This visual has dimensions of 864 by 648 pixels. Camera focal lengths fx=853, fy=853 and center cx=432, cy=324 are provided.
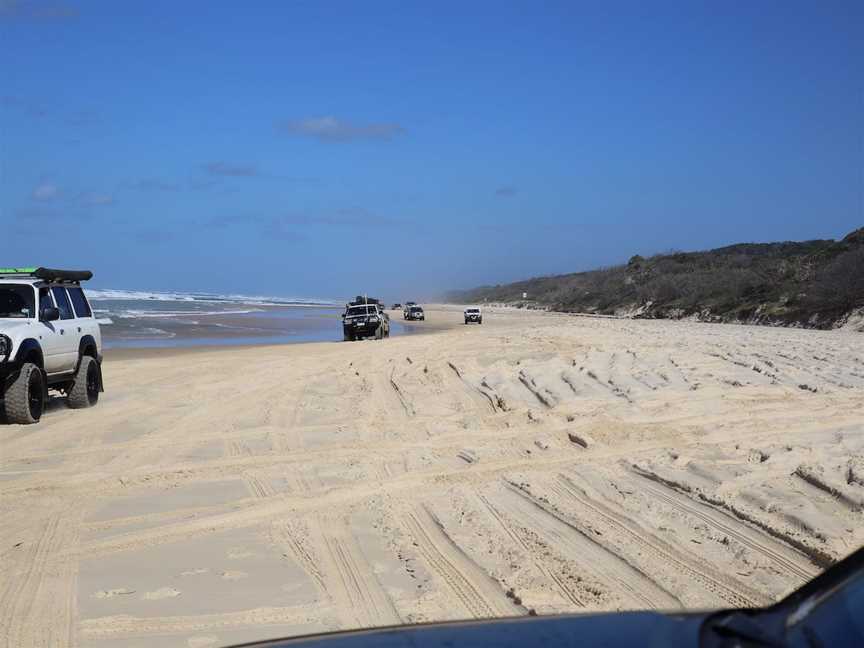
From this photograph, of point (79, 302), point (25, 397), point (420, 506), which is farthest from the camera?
point (79, 302)

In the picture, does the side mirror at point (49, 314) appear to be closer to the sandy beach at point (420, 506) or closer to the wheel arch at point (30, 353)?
the wheel arch at point (30, 353)

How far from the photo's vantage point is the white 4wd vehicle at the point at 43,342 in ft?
38.0

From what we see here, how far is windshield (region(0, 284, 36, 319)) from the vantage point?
12.5 m

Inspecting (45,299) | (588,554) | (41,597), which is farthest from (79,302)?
(588,554)

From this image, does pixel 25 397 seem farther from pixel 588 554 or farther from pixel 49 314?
pixel 588 554

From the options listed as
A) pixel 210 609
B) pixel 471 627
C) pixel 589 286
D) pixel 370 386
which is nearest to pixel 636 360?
pixel 370 386

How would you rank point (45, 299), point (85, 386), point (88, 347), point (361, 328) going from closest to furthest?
point (45, 299)
point (85, 386)
point (88, 347)
point (361, 328)

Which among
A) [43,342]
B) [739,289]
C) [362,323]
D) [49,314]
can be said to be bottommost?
[362,323]

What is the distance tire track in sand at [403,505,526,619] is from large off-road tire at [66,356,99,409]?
28.1 feet

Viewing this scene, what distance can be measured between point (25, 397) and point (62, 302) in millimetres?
2647

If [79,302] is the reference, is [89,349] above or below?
below

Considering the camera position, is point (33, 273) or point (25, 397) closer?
point (25, 397)

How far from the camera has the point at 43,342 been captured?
1256 centimetres

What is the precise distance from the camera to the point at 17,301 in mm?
12648
